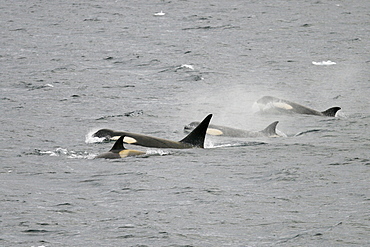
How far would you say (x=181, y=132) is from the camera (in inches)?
721

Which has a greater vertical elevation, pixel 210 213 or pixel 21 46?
pixel 210 213

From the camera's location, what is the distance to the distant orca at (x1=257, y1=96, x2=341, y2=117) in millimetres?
20609

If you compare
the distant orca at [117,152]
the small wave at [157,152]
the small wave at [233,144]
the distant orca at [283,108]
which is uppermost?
the distant orca at [117,152]

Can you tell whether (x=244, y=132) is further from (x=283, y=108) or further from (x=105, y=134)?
(x=283, y=108)

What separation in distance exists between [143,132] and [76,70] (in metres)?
12.2

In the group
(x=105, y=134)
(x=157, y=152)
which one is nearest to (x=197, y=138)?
(x=157, y=152)

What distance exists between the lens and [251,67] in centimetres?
3117

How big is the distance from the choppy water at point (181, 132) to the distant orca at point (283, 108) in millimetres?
540

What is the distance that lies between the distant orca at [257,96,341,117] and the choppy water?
540 millimetres

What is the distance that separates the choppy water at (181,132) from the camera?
10.9m

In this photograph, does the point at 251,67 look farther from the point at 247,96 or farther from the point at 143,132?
the point at 143,132

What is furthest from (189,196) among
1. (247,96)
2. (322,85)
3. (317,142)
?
(322,85)

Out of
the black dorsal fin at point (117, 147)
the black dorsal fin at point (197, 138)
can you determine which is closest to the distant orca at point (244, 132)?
the black dorsal fin at point (197, 138)

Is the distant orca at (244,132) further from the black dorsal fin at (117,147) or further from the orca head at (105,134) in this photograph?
the black dorsal fin at (117,147)
